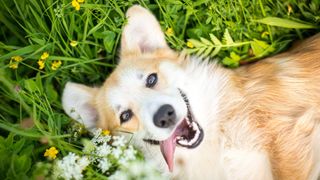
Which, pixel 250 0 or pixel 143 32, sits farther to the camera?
pixel 250 0

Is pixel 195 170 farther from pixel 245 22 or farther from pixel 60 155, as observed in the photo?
pixel 245 22

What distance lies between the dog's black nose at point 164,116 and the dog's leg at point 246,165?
523 mm

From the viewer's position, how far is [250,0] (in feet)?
15.0

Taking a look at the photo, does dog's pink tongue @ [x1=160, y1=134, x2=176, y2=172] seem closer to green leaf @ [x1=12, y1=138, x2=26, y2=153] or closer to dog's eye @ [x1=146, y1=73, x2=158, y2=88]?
dog's eye @ [x1=146, y1=73, x2=158, y2=88]

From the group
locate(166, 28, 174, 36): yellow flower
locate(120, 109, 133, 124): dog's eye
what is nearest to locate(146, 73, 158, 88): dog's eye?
locate(120, 109, 133, 124): dog's eye

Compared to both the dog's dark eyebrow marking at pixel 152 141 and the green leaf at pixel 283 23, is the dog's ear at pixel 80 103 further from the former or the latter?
the green leaf at pixel 283 23

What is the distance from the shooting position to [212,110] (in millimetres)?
3865

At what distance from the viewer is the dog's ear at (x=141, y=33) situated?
4.00 metres

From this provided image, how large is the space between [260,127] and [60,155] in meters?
1.44

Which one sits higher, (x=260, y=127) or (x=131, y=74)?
(x=131, y=74)

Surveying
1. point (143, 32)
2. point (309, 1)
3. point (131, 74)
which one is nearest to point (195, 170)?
point (131, 74)

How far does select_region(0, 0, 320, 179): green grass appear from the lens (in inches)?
166

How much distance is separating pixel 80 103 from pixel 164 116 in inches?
34.3

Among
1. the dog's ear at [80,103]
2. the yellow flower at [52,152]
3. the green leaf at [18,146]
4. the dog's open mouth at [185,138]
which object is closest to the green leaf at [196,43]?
the dog's open mouth at [185,138]
